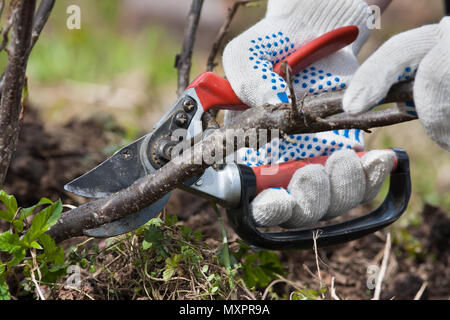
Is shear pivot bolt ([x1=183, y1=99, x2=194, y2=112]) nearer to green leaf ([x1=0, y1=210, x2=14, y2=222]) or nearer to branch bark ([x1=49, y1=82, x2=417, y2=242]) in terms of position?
branch bark ([x1=49, y1=82, x2=417, y2=242])

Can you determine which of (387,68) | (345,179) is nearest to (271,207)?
(345,179)

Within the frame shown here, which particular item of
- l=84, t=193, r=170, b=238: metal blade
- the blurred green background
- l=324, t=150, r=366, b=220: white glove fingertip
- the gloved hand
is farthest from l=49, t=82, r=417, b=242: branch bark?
the blurred green background

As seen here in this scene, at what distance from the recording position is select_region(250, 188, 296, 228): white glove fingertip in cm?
127

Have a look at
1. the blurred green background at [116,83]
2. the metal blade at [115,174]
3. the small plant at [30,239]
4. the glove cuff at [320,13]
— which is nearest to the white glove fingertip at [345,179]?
the glove cuff at [320,13]

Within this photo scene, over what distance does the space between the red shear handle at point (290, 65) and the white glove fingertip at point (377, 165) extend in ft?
0.97

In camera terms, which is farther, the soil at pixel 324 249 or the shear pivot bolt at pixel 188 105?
the soil at pixel 324 249

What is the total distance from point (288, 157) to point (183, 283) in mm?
431

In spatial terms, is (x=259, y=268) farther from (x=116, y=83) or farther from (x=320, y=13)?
(x=116, y=83)

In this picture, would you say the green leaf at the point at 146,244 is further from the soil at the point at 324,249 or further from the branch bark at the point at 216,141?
the soil at the point at 324,249

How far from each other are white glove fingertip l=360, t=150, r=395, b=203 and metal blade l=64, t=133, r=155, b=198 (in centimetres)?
56

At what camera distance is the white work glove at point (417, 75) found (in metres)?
0.99

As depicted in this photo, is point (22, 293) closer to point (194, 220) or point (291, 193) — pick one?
point (194, 220)

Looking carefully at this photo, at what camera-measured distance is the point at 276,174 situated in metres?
1.36

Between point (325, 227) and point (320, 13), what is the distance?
59cm
